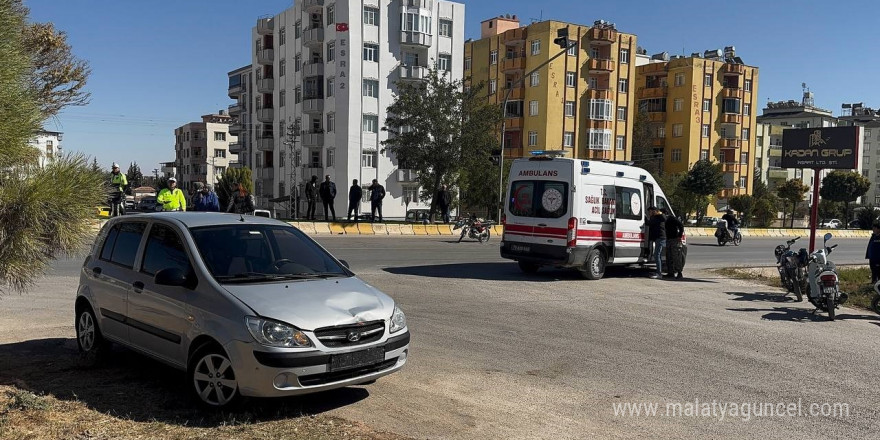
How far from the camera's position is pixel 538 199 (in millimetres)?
14609

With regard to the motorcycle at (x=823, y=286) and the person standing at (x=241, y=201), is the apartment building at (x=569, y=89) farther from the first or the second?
the motorcycle at (x=823, y=286)

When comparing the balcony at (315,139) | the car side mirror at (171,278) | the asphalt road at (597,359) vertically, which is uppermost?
the balcony at (315,139)

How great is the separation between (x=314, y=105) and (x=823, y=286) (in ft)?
166

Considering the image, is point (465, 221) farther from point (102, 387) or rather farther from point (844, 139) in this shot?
point (102, 387)

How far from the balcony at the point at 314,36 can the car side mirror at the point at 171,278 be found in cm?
5383

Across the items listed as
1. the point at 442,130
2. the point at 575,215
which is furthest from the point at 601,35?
the point at 575,215

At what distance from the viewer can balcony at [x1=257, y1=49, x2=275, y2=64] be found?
66688mm

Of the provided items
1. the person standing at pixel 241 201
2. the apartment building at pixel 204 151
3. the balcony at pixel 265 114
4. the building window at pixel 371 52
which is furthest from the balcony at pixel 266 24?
the person standing at pixel 241 201

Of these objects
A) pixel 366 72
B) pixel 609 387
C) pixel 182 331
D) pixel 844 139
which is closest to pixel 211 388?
pixel 182 331

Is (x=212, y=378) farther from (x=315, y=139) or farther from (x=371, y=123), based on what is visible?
(x=315, y=139)

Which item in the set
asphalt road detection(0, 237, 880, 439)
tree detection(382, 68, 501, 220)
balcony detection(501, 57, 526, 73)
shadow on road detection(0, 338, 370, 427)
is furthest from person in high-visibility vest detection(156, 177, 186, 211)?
balcony detection(501, 57, 526, 73)

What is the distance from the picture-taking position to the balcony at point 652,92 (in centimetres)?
7775

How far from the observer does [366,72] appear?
55.4m

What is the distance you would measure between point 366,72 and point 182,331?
51736 mm
